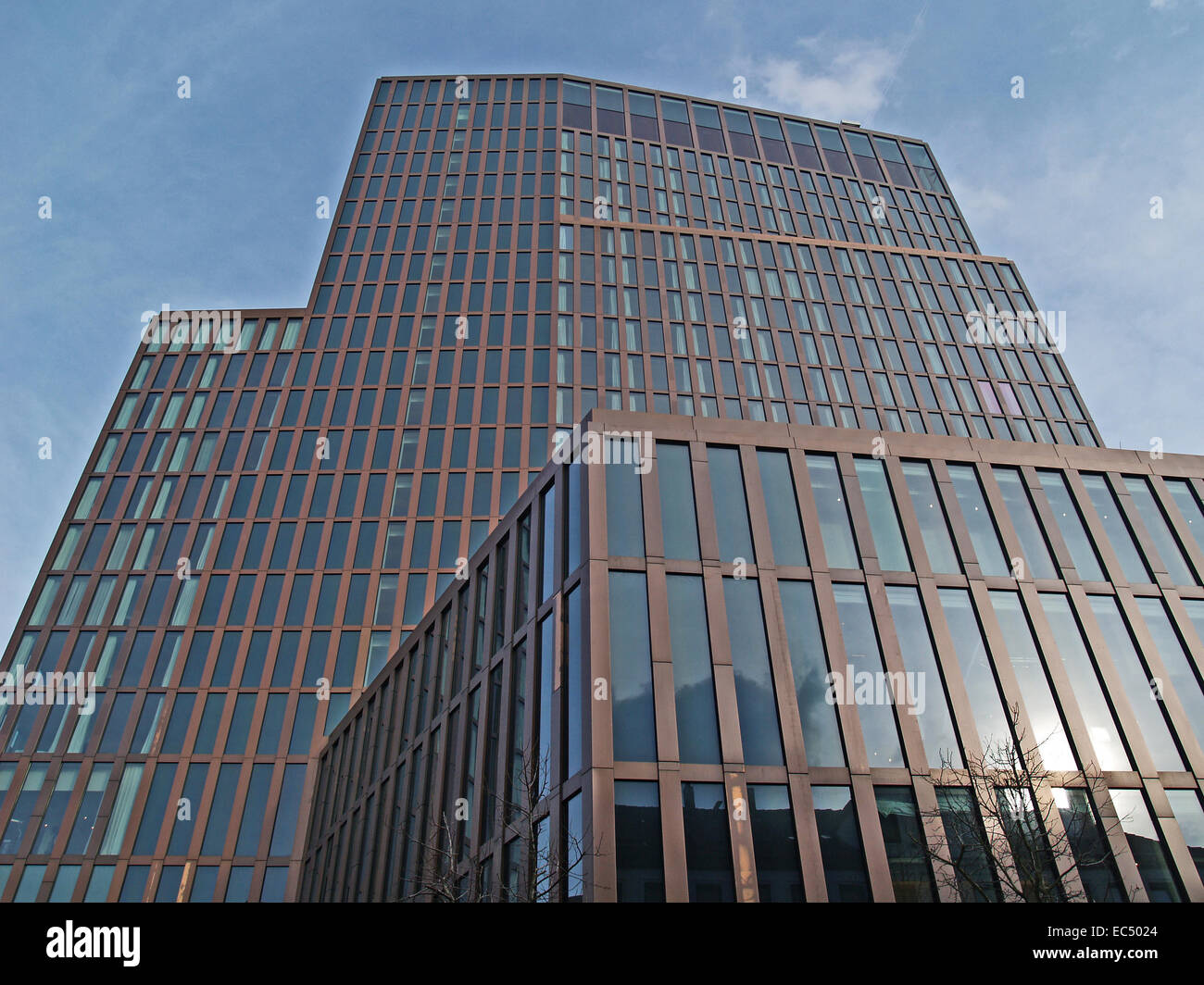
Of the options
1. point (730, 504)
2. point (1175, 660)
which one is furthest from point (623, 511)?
point (1175, 660)

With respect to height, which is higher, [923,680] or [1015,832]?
[923,680]

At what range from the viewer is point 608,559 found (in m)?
19.8

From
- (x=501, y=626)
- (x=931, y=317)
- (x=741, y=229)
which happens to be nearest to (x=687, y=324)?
(x=741, y=229)

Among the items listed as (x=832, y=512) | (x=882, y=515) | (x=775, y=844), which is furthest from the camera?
(x=882, y=515)

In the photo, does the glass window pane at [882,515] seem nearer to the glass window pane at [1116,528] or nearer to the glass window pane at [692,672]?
the glass window pane at [692,672]

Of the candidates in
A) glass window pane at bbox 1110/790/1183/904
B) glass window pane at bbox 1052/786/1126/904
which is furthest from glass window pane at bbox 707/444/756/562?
glass window pane at bbox 1110/790/1183/904

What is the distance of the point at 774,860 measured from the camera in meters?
16.8

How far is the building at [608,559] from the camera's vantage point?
60.6 ft

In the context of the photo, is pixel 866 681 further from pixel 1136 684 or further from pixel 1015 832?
pixel 1136 684

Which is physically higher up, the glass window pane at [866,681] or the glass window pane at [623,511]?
the glass window pane at [623,511]

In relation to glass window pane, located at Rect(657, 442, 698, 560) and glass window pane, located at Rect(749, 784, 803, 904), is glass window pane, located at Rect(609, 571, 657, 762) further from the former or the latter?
glass window pane, located at Rect(749, 784, 803, 904)

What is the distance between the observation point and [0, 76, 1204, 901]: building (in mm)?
18469

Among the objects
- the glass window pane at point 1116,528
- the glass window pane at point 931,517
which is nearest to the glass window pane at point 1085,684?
the glass window pane at point 931,517
